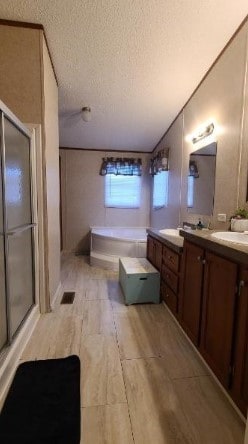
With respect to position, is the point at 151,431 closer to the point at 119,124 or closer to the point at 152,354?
the point at 152,354

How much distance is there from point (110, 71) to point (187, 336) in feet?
9.00

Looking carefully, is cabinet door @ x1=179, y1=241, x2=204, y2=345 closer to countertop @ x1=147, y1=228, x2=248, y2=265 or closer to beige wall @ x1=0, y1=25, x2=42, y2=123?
countertop @ x1=147, y1=228, x2=248, y2=265

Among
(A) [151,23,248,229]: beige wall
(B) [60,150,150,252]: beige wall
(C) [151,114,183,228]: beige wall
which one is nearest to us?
(A) [151,23,248,229]: beige wall

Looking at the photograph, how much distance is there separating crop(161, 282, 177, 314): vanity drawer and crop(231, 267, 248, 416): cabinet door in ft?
2.94

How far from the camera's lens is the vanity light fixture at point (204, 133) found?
7.45ft

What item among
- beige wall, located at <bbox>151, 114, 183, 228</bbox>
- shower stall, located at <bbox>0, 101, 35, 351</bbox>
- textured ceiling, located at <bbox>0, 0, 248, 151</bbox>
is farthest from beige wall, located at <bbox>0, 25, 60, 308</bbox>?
beige wall, located at <bbox>151, 114, 183, 228</bbox>

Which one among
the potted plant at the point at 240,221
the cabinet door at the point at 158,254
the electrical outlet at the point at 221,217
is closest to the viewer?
the potted plant at the point at 240,221

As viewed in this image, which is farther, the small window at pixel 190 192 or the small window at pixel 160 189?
the small window at pixel 160 189

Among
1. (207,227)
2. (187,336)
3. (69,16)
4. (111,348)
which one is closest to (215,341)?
(187,336)

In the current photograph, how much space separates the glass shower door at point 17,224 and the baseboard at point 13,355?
0.20 ft

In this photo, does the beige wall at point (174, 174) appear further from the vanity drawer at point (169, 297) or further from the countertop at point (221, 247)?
the countertop at point (221, 247)

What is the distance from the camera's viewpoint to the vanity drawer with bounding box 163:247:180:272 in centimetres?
194

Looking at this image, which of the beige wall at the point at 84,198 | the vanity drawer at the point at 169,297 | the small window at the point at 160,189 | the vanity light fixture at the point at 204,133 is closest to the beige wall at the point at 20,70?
the vanity light fixture at the point at 204,133

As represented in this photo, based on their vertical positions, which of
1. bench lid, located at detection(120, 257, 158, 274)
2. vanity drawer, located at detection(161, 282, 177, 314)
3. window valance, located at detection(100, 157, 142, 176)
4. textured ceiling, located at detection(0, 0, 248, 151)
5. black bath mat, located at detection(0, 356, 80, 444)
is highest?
textured ceiling, located at detection(0, 0, 248, 151)
